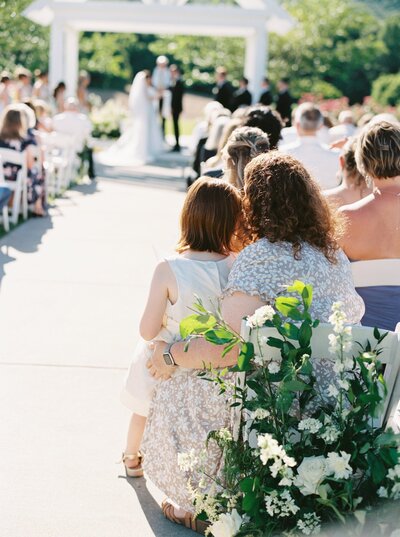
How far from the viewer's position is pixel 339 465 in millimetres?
3049

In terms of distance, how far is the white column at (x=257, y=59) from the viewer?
859 inches

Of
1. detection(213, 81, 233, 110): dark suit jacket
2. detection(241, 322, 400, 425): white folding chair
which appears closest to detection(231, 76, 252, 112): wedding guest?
detection(213, 81, 233, 110): dark suit jacket

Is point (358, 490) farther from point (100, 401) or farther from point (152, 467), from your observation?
point (100, 401)

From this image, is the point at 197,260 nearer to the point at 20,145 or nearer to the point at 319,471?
the point at 319,471

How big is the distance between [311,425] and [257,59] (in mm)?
19677

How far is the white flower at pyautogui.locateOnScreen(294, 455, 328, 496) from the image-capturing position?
10.1 ft

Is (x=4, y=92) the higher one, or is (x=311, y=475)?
(x=311, y=475)

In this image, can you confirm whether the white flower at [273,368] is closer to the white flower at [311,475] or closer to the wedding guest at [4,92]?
the white flower at [311,475]

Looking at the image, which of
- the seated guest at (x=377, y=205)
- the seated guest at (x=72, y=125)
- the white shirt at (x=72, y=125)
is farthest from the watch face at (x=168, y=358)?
the white shirt at (x=72, y=125)

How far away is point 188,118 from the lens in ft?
145

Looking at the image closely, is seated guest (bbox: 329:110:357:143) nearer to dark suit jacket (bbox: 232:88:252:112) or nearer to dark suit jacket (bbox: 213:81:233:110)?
dark suit jacket (bbox: 232:88:252:112)

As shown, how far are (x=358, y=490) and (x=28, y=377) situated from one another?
314 cm

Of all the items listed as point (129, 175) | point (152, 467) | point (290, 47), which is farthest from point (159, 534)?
point (290, 47)

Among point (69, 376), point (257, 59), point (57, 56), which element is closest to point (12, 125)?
point (69, 376)
